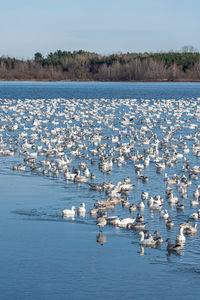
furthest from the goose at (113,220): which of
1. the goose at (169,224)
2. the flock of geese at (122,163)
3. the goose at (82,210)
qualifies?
the goose at (169,224)

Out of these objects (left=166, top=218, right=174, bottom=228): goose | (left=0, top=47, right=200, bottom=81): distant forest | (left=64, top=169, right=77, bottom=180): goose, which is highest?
→ (left=0, top=47, right=200, bottom=81): distant forest

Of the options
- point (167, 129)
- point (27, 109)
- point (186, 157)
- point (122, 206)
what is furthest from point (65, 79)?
point (122, 206)

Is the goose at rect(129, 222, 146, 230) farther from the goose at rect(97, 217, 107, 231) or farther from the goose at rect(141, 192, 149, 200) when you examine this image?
the goose at rect(141, 192, 149, 200)

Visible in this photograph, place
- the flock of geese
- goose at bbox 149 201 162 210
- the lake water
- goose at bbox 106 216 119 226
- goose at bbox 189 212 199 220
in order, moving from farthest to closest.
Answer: goose at bbox 149 201 162 210 < the flock of geese < goose at bbox 189 212 199 220 < goose at bbox 106 216 119 226 < the lake water

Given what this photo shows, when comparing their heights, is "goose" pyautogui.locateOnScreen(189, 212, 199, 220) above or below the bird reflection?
above

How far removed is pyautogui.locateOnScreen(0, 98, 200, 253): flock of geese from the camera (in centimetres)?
2389

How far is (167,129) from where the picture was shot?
53.9 m

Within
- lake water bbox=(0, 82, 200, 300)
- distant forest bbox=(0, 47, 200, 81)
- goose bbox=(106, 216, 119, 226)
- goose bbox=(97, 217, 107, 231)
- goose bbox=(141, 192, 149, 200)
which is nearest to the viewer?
lake water bbox=(0, 82, 200, 300)

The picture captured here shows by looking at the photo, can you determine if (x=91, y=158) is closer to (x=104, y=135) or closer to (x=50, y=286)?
(x=104, y=135)

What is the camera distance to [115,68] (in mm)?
176875

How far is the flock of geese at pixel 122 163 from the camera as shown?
23.9 m

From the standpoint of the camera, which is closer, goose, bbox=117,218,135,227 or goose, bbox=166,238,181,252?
goose, bbox=166,238,181,252

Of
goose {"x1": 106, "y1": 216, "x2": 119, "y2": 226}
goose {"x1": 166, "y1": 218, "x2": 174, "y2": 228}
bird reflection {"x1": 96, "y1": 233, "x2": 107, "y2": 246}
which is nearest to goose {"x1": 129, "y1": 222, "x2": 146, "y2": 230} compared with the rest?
goose {"x1": 106, "y1": 216, "x2": 119, "y2": 226}

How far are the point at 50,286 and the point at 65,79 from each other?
595 ft
